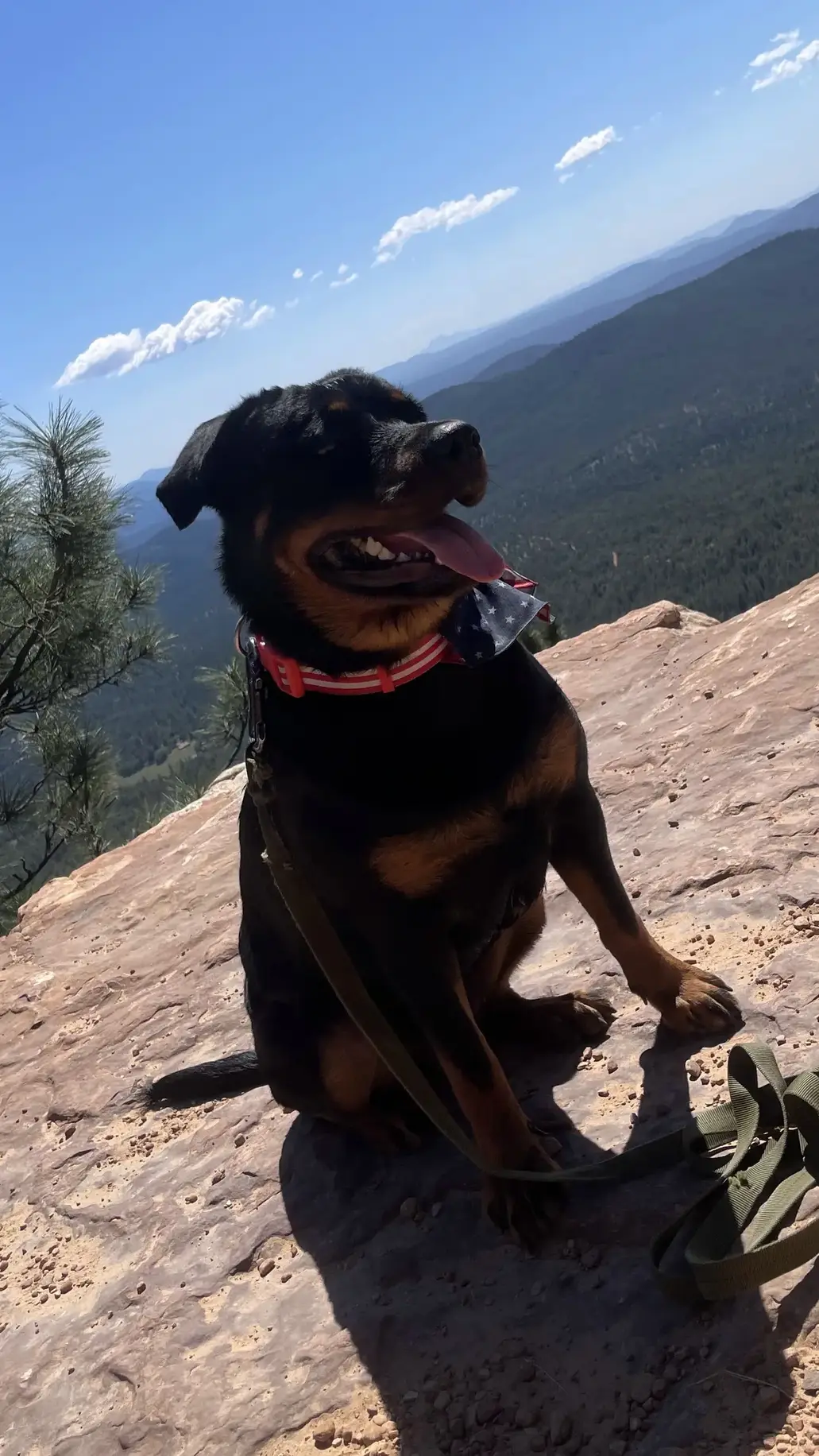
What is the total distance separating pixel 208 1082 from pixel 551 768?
1939 millimetres

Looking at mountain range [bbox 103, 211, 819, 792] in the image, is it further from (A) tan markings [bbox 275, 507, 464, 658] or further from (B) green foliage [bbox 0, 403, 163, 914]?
(A) tan markings [bbox 275, 507, 464, 658]

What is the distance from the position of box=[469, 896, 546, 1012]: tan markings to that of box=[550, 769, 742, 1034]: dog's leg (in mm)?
241

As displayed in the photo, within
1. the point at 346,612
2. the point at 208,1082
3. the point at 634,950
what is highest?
the point at 346,612

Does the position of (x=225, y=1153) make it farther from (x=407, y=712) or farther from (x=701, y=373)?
(x=701, y=373)

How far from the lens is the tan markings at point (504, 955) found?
9.47 ft

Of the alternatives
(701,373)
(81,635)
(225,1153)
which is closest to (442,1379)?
(225,1153)

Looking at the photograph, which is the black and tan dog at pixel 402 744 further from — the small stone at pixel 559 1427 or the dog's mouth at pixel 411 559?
the small stone at pixel 559 1427

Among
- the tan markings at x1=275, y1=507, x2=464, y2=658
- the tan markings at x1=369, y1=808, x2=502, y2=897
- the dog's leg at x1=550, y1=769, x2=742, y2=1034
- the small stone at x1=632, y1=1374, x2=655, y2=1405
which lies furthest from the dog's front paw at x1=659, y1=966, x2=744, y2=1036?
the tan markings at x1=275, y1=507, x2=464, y2=658

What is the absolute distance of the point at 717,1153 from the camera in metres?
2.27

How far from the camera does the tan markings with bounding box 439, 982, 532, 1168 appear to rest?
8.14ft

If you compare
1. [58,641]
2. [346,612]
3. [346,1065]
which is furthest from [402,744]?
[58,641]

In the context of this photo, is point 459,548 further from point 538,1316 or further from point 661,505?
point 661,505

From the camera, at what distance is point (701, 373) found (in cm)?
18862

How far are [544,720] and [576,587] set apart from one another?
92.9 meters
